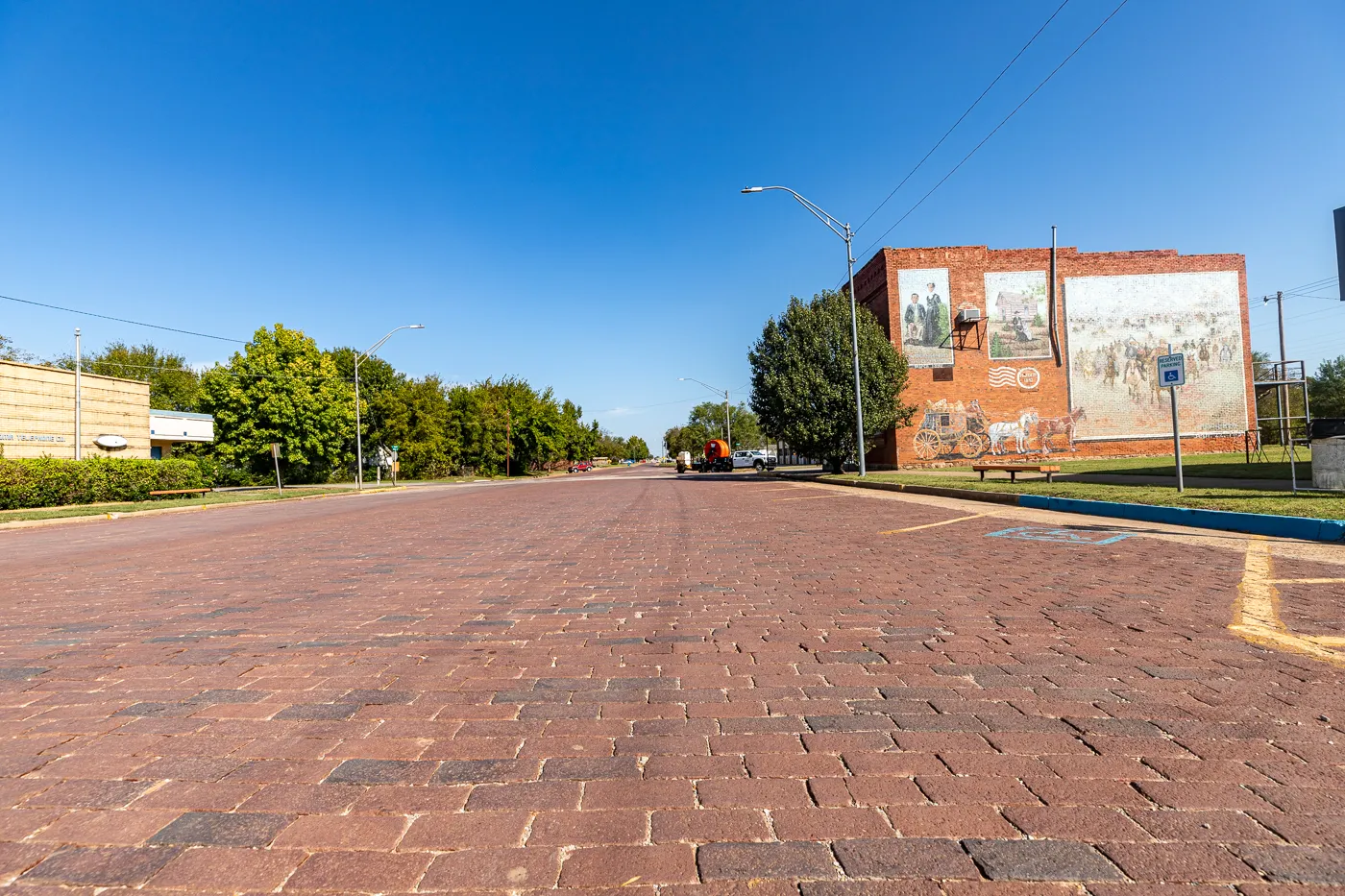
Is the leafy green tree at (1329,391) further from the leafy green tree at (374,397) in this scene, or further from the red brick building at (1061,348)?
the leafy green tree at (374,397)

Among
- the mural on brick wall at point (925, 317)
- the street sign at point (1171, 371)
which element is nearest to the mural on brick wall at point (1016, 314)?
the mural on brick wall at point (925, 317)

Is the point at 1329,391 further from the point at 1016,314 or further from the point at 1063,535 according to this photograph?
the point at 1063,535

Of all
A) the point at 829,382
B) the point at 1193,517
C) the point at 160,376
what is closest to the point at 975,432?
the point at 829,382

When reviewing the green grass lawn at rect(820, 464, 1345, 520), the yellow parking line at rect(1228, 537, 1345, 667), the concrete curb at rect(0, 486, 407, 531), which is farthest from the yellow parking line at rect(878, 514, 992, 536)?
the concrete curb at rect(0, 486, 407, 531)

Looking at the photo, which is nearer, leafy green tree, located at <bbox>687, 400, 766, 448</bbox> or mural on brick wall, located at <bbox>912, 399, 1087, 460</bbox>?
mural on brick wall, located at <bbox>912, 399, 1087, 460</bbox>

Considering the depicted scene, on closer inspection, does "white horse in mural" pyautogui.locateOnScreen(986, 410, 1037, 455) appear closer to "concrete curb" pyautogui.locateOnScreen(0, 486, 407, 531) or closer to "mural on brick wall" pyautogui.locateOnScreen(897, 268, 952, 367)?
"mural on brick wall" pyautogui.locateOnScreen(897, 268, 952, 367)

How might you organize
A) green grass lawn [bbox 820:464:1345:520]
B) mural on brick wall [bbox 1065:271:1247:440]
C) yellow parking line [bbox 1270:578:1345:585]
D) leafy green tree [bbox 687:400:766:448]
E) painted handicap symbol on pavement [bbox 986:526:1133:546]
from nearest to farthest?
yellow parking line [bbox 1270:578:1345:585] < painted handicap symbol on pavement [bbox 986:526:1133:546] < green grass lawn [bbox 820:464:1345:520] < mural on brick wall [bbox 1065:271:1247:440] < leafy green tree [bbox 687:400:766:448]

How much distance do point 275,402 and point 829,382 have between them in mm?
38854

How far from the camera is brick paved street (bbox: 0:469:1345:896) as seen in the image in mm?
2088

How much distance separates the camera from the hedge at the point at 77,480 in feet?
70.3

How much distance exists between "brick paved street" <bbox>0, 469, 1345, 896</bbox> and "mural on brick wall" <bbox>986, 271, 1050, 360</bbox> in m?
30.8

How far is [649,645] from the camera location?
4.54 m

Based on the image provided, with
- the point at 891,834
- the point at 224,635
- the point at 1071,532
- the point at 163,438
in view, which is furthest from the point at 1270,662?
the point at 163,438

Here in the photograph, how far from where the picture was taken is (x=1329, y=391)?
66125mm
